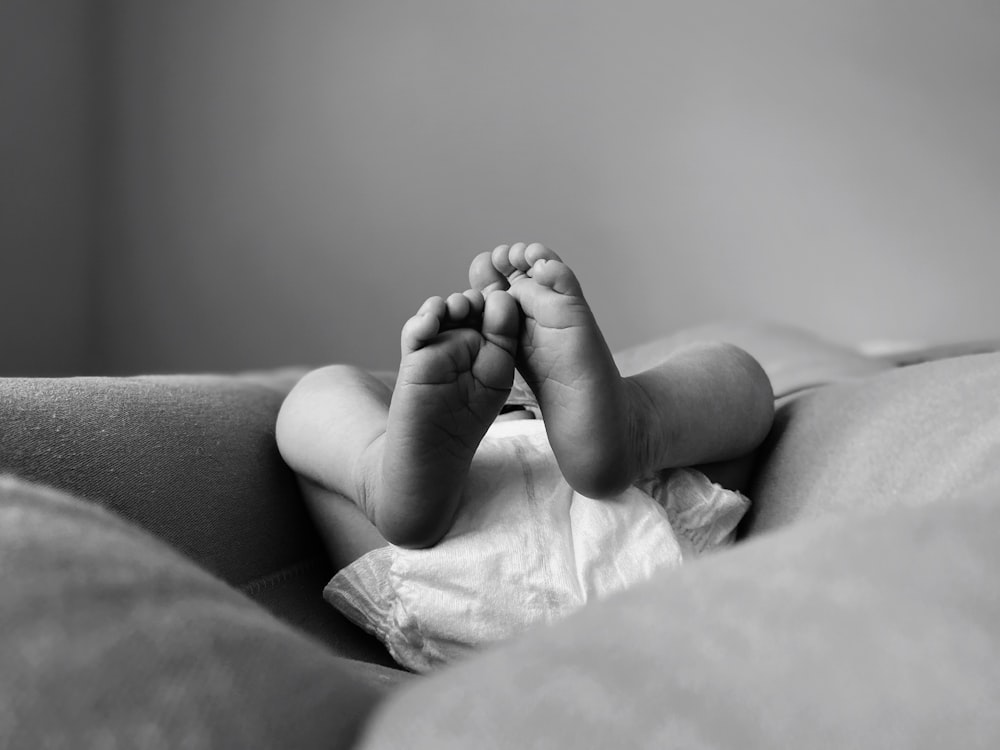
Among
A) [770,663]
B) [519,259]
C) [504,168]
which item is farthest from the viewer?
[504,168]

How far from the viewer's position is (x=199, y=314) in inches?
115

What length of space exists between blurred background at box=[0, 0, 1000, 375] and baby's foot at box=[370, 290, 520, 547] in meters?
2.14

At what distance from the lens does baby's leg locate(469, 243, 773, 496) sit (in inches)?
26.5

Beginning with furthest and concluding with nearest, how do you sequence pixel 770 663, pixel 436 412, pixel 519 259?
pixel 519 259 → pixel 436 412 → pixel 770 663

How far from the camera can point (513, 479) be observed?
749mm

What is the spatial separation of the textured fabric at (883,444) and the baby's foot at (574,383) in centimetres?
17

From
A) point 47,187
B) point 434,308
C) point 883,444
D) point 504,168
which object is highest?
point 434,308

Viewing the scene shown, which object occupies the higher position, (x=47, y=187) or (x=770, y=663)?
(x=770, y=663)

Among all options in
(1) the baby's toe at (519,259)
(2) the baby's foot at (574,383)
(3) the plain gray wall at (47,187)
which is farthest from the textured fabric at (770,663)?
(3) the plain gray wall at (47,187)

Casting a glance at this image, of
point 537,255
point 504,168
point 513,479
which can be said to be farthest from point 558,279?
point 504,168

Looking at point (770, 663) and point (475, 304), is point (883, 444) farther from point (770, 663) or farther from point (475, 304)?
point (770, 663)

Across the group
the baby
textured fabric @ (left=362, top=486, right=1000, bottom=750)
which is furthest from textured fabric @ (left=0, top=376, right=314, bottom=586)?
textured fabric @ (left=362, top=486, right=1000, bottom=750)

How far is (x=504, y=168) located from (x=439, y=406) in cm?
227

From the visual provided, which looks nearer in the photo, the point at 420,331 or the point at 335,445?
the point at 420,331
